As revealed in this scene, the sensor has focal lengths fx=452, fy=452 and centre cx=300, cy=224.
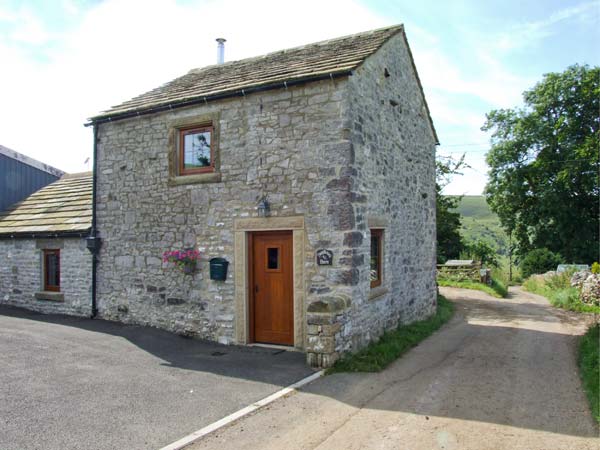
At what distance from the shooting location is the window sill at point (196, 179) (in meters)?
9.06

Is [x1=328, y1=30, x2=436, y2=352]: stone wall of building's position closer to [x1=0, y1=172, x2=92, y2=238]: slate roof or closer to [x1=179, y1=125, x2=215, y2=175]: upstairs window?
[x1=179, y1=125, x2=215, y2=175]: upstairs window

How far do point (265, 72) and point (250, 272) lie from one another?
415 centimetres

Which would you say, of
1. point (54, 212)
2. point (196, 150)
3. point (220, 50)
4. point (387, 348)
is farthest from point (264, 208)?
point (54, 212)

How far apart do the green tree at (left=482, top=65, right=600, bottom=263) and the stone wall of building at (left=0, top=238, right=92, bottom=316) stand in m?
26.0

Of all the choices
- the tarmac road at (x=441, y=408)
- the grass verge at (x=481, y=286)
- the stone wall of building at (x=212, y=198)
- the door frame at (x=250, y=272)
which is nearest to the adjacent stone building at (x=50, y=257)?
the stone wall of building at (x=212, y=198)

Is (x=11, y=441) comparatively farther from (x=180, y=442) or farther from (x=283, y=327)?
(x=283, y=327)

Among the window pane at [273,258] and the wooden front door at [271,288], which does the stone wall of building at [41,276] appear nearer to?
the wooden front door at [271,288]

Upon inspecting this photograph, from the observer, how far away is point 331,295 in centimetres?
778

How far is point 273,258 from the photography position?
866 cm

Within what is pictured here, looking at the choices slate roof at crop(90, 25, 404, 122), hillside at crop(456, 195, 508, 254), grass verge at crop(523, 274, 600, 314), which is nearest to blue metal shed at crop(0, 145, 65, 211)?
slate roof at crop(90, 25, 404, 122)

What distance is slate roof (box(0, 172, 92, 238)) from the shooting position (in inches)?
459

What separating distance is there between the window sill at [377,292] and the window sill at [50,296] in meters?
7.80

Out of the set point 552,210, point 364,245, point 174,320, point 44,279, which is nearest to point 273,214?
point 364,245

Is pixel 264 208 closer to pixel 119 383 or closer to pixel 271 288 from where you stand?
pixel 271 288
